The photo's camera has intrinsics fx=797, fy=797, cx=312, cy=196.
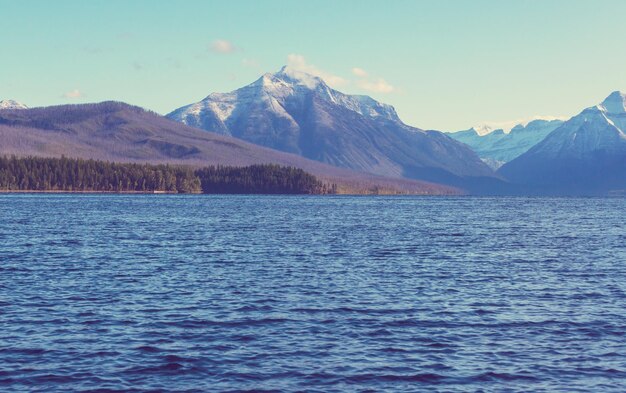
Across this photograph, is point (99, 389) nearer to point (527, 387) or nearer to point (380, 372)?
point (380, 372)

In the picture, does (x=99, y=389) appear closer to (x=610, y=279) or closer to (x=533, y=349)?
(x=533, y=349)

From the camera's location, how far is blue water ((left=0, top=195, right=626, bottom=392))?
122ft

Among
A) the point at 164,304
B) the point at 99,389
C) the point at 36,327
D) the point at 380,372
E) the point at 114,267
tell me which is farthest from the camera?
the point at 114,267

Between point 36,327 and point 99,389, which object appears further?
point 36,327

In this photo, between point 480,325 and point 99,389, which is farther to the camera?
point 480,325

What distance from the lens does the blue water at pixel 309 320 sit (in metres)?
37.2

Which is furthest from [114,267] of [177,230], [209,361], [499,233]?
[499,233]

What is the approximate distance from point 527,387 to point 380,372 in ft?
22.2

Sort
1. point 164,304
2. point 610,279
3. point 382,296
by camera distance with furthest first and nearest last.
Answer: point 610,279, point 382,296, point 164,304

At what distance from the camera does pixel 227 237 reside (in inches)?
4651

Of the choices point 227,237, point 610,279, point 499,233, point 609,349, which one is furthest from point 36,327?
point 499,233

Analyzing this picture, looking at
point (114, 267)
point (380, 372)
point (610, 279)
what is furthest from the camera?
point (114, 267)

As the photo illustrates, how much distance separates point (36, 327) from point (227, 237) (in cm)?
7166

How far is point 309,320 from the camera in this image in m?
49.6
